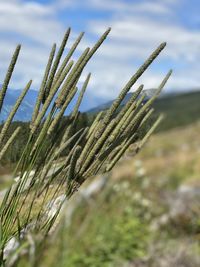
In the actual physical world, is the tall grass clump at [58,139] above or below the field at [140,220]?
below

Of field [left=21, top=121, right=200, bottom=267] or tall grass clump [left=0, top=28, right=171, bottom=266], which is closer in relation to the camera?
tall grass clump [left=0, top=28, right=171, bottom=266]

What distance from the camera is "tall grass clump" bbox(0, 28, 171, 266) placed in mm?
2010

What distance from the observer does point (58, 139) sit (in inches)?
86.3

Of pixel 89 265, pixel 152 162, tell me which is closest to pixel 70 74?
pixel 89 265

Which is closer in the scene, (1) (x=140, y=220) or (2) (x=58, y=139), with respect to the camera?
(2) (x=58, y=139)

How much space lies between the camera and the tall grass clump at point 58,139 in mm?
2010

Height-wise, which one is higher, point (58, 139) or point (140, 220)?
point (140, 220)

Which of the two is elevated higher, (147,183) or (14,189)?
(147,183)

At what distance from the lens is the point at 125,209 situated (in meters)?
6.87

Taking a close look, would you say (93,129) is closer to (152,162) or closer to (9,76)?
(9,76)

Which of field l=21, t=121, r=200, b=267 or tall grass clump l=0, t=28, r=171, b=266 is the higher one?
field l=21, t=121, r=200, b=267

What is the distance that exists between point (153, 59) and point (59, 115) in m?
0.34

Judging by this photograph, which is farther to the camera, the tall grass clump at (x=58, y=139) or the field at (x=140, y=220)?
the field at (x=140, y=220)

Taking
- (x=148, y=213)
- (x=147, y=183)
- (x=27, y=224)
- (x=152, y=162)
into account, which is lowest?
(x=27, y=224)
